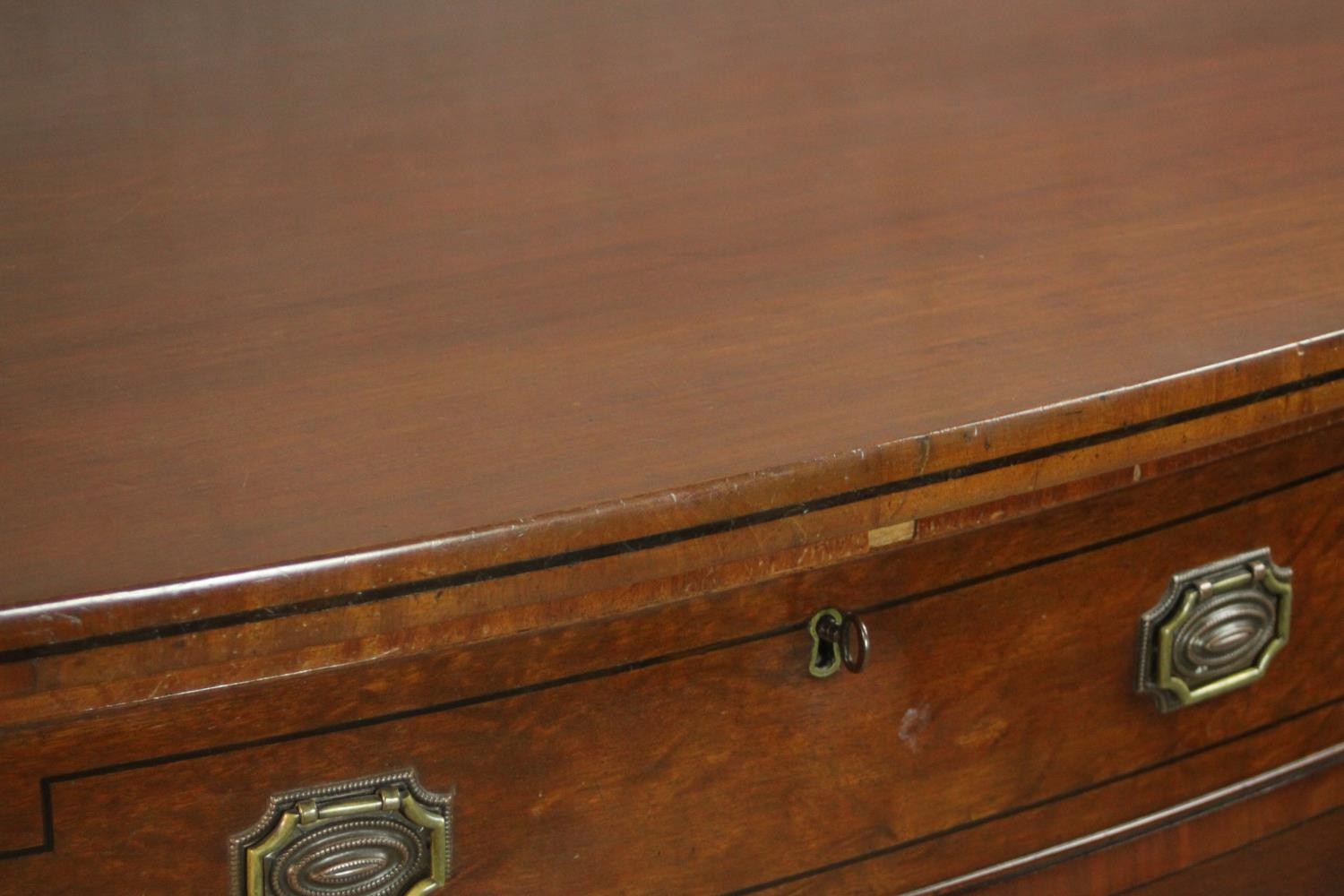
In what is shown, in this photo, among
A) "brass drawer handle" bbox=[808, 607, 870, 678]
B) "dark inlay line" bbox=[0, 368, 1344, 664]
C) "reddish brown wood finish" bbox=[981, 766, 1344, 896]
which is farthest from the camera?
"reddish brown wood finish" bbox=[981, 766, 1344, 896]

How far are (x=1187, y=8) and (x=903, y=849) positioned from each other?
0.51 metres

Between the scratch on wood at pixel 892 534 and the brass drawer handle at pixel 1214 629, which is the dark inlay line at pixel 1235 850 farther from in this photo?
the scratch on wood at pixel 892 534

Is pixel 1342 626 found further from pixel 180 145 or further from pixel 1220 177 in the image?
pixel 180 145

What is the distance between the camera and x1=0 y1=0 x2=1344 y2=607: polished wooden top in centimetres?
49

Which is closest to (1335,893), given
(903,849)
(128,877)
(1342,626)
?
(1342,626)

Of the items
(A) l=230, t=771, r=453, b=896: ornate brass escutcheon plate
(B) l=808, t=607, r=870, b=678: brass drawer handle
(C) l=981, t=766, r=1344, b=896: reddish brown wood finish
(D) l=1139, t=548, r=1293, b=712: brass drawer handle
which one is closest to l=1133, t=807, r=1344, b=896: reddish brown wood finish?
(C) l=981, t=766, r=1344, b=896: reddish brown wood finish

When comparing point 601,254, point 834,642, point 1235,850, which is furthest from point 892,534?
point 1235,850

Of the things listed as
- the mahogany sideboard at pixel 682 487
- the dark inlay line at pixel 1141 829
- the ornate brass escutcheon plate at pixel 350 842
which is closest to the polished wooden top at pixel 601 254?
the mahogany sideboard at pixel 682 487

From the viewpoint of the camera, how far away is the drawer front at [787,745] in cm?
51

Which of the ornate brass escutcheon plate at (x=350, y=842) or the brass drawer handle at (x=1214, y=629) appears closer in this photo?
the ornate brass escutcheon plate at (x=350, y=842)

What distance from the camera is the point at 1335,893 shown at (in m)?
0.77

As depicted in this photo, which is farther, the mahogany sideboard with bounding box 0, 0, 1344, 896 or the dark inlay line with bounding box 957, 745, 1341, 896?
the dark inlay line with bounding box 957, 745, 1341, 896

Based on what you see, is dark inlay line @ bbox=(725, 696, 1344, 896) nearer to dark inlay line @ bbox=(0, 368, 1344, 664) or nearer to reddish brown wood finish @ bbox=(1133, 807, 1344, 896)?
reddish brown wood finish @ bbox=(1133, 807, 1344, 896)

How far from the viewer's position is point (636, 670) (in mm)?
552
